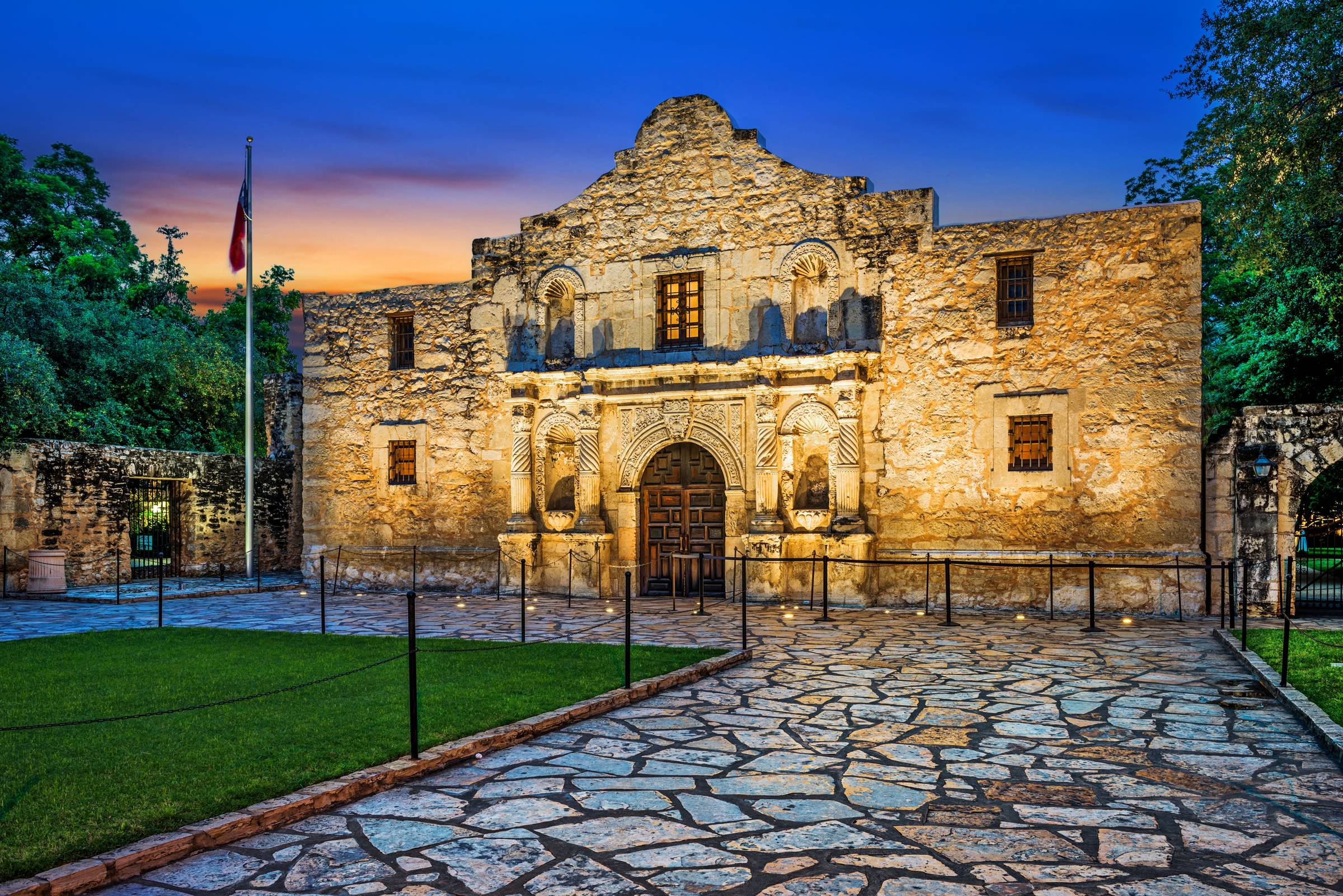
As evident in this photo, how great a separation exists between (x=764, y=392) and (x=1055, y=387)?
4.49 metres

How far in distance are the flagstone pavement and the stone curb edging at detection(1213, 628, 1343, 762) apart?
0.41ft

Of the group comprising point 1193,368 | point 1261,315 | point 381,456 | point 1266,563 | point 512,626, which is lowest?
point 512,626

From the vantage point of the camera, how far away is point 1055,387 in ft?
47.0

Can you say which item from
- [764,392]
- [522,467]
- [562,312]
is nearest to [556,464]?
[522,467]

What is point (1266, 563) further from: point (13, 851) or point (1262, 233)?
point (13, 851)

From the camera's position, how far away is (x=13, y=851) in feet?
13.4

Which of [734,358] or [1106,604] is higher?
[734,358]

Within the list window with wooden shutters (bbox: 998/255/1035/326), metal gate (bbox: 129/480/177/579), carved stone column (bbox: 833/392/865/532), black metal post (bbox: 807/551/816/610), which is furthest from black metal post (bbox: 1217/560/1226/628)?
metal gate (bbox: 129/480/177/579)

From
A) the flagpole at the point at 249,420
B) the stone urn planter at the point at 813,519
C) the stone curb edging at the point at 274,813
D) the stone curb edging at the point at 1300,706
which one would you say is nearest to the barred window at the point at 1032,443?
the stone urn planter at the point at 813,519

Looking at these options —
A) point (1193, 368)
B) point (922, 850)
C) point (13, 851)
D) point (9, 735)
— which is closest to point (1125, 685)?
point (922, 850)

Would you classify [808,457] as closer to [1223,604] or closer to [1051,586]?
[1051,586]

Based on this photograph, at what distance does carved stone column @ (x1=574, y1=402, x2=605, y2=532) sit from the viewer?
55.3ft

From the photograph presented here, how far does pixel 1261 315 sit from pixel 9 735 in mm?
19599

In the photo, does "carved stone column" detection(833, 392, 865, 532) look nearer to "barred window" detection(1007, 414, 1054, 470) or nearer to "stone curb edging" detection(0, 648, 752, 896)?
"barred window" detection(1007, 414, 1054, 470)
